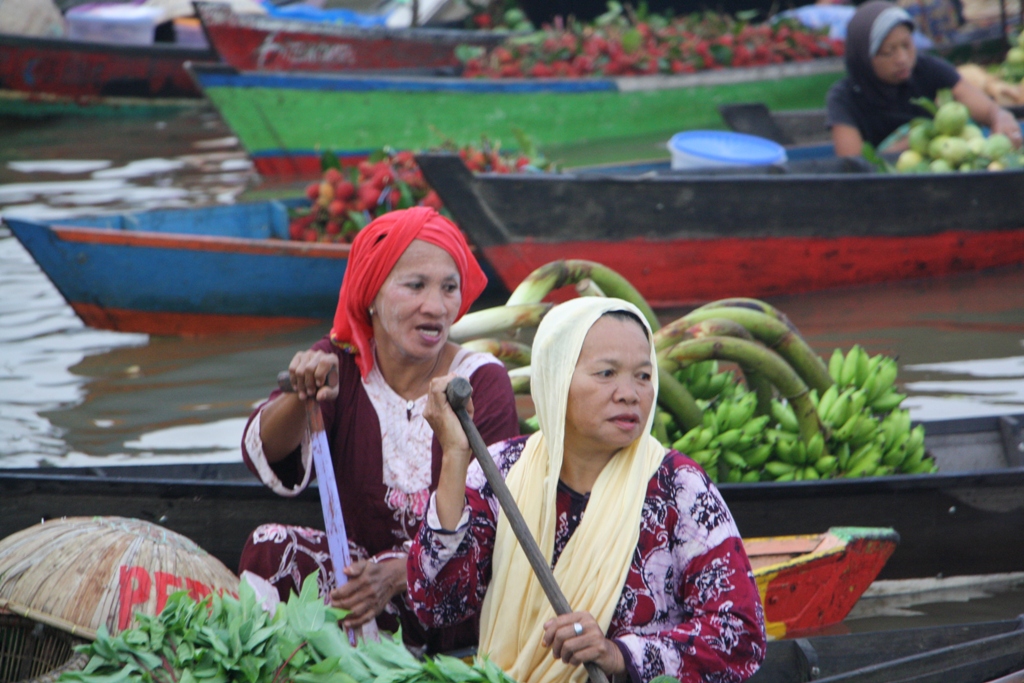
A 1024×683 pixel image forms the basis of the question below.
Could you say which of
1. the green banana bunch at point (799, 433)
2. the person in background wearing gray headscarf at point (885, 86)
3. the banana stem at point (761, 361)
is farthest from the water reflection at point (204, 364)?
the banana stem at point (761, 361)

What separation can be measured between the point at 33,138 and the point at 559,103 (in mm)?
6233

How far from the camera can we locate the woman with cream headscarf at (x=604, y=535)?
1.99 metres

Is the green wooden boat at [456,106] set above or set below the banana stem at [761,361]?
below

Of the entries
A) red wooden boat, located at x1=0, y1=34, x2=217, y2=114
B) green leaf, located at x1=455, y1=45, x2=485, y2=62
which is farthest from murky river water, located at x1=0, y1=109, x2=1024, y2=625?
red wooden boat, located at x1=0, y1=34, x2=217, y2=114

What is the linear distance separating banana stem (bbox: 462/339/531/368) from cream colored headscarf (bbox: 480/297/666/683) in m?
1.28

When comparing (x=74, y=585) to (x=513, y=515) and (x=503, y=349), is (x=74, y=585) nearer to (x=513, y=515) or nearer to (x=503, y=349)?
(x=513, y=515)

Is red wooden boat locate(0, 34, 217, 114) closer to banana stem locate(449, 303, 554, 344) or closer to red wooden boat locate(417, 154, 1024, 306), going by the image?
red wooden boat locate(417, 154, 1024, 306)

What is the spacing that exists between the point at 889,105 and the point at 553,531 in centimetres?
589

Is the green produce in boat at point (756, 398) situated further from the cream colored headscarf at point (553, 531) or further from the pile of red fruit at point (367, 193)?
the pile of red fruit at point (367, 193)

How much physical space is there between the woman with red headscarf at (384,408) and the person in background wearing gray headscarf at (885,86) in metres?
4.91

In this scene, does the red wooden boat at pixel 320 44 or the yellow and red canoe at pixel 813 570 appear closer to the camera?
the yellow and red canoe at pixel 813 570

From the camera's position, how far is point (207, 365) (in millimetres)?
5969

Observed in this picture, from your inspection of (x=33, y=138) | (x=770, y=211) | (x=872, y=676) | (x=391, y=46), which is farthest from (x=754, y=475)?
(x=33, y=138)

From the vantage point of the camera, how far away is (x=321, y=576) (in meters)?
2.69
